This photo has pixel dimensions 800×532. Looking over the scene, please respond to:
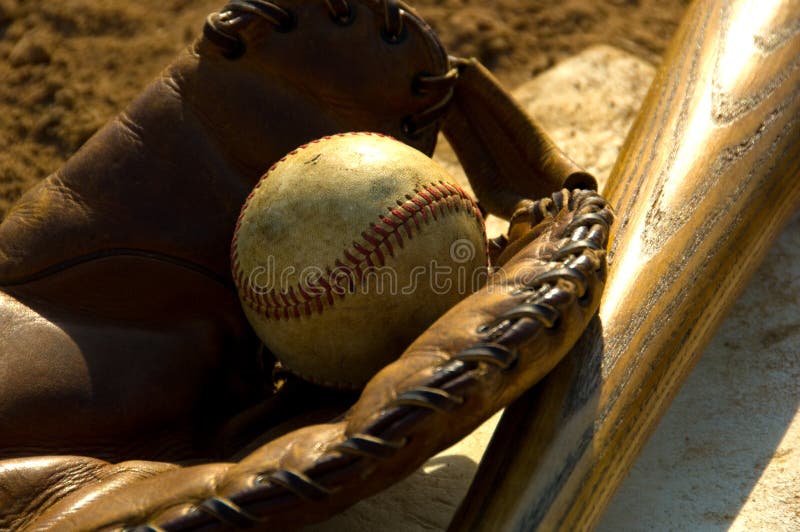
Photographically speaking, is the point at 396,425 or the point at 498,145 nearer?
the point at 396,425

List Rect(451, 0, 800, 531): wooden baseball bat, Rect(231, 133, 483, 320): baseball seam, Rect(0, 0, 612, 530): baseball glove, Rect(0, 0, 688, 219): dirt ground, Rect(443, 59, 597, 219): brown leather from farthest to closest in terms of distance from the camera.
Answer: Rect(0, 0, 688, 219): dirt ground → Rect(443, 59, 597, 219): brown leather → Rect(0, 0, 612, 530): baseball glove → Rect(231, 133, 483, 320): baseball seam → Rect(451, 0, 800, 531): wooden baseball bat

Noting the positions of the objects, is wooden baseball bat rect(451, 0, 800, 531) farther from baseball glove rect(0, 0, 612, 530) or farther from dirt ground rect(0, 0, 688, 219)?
dirt ground rect(0, 0, 688, 219)

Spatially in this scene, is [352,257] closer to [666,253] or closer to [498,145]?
[666,253]

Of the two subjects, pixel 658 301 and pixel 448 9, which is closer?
pixel 658 301

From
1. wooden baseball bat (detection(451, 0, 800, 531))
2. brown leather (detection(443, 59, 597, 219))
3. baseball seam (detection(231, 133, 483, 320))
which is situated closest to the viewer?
wooden baseball bat (detection(451, 0, 800, 531))

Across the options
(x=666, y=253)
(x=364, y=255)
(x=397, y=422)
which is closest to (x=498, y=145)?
(x=666, y=253)

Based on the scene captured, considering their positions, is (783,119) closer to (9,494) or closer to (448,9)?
(9,494)

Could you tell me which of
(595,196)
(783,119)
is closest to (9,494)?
(595,196)

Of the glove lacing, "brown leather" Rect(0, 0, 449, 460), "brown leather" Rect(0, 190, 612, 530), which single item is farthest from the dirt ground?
"brown leather" Rect(0, 190, 612, 530)
